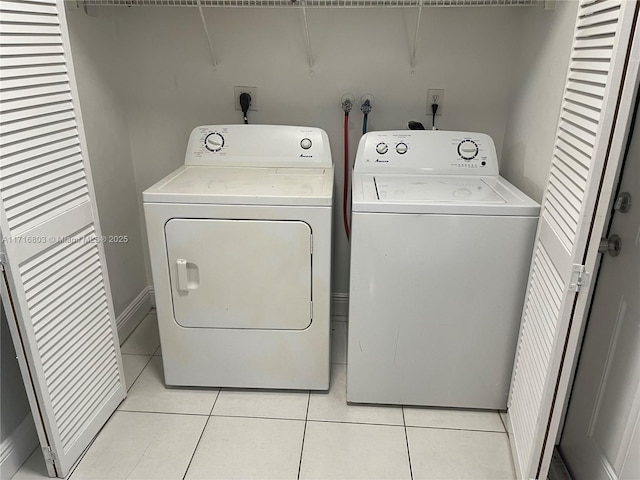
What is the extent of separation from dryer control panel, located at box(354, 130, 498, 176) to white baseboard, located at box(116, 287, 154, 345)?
55.9 inches

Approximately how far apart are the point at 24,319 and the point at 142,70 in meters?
1.46

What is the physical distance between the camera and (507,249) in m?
1.68

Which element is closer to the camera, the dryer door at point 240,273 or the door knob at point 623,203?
the door knob at point 623,203

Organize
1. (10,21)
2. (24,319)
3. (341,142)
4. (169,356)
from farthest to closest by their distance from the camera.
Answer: (341,142)
(169,356)
(24,319)
(10,21)

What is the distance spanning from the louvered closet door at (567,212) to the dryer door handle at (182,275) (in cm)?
126

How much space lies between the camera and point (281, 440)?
1815mm

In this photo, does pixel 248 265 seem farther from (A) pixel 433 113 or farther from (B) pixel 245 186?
(A) pixel 433 113

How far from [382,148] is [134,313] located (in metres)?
1.59

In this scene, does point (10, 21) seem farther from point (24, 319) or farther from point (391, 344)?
point (391, 344)

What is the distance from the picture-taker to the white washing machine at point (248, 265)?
1.74 m

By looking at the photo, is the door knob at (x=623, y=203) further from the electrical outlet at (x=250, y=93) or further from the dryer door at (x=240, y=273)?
the electrical outlet at (x=250, y=93)

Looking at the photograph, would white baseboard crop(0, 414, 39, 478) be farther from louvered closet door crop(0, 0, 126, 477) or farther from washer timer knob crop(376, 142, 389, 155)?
washer timer knob crop(376, 142, 389, 155)

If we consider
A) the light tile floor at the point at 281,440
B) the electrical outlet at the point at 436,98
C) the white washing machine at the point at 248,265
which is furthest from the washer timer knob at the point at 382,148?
the light tile floor at the point at 281,440

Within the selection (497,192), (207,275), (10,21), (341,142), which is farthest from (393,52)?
(10,21)
